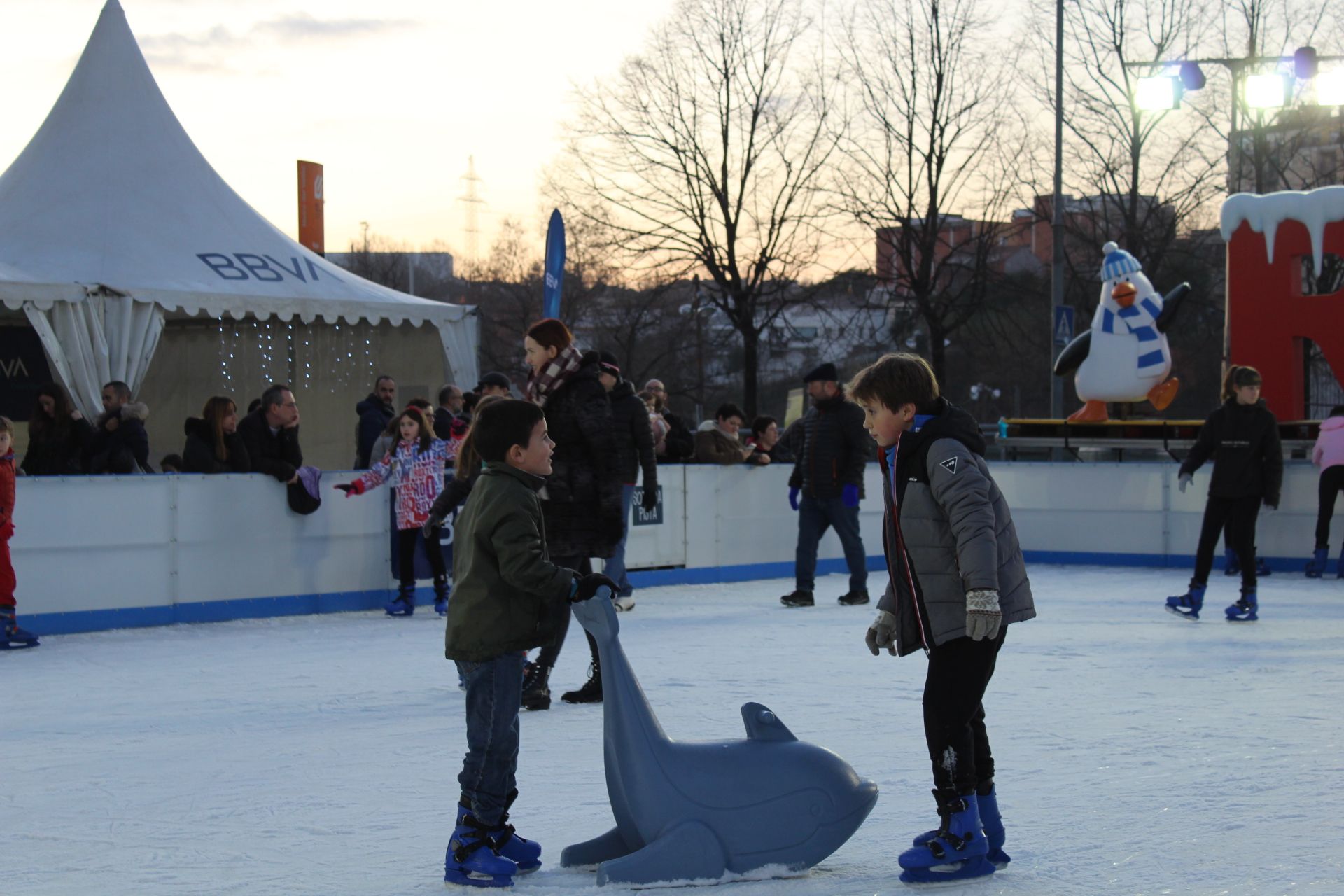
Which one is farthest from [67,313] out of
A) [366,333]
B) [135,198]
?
[366,333]

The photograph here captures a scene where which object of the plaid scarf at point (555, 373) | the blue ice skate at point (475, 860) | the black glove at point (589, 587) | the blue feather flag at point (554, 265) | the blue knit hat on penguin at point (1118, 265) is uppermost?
the blue knit hat on penguin at point (1118, 265)

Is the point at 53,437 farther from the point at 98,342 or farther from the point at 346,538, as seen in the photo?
the point at 98,342

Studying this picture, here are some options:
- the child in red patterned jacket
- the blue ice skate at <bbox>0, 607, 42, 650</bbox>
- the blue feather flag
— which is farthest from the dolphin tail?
the blue feather flag

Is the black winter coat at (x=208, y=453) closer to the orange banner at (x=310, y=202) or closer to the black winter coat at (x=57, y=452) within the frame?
the black winter coat at (x=57, y=452)

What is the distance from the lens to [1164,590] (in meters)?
10.7

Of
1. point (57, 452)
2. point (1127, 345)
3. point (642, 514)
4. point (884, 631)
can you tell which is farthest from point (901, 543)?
point (1127, 345)

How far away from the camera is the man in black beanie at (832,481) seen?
9.70 metres

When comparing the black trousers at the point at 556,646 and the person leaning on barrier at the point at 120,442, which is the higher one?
the person leaning on barrier at the point at 120,442

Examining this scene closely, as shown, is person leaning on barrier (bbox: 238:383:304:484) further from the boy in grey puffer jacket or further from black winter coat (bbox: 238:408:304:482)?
the boy in grey puffer jacket

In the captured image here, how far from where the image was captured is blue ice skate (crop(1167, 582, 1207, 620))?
860 centimetres

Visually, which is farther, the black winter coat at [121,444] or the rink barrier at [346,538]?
the black winter coat at [121,444]

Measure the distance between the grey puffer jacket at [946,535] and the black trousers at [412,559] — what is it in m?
5.88

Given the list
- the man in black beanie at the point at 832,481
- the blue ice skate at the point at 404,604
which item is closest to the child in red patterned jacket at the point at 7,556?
the blue ice skate at the point at 404,604

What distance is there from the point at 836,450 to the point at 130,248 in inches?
248
